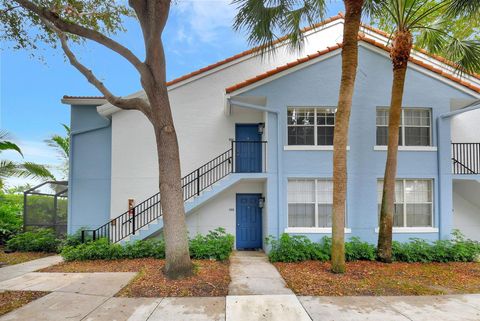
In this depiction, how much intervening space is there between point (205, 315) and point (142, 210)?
20.9 feet

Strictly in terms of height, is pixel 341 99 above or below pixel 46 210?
above

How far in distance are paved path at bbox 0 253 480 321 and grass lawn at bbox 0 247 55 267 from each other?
11.1ft

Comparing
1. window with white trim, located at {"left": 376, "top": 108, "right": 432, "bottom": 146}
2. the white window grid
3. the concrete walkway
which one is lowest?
the concrete walkway

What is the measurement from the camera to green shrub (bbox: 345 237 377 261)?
8.47 meters

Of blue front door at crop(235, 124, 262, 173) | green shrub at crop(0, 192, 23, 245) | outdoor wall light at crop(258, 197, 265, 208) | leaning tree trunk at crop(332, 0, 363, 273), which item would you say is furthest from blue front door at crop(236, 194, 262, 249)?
green shrub at crop(0, 192, 23, 245)

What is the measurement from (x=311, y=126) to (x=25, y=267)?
1040 centimetres

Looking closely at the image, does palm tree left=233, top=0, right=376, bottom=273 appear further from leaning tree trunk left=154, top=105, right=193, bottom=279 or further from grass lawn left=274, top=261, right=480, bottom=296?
leaning tree trunk left=154, top=105, right=193, bottom=279

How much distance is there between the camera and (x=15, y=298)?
5766 millimetres

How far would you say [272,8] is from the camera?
8.01 m

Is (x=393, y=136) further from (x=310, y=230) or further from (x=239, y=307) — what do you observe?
(x=239, y=307)

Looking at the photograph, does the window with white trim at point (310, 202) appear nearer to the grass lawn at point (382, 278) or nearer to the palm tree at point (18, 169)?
the grass lawn at point (382, 278)

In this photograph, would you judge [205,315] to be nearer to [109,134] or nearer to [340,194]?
[340,194]

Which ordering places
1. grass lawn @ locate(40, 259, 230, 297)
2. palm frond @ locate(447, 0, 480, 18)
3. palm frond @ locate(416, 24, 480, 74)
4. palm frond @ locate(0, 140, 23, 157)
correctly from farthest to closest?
palm frond @ locate(0, 140, 23, 157)
palm frond @ locate(416, 24, 480, 74)
palm frond @ locate(447, 0, 480, 18)
grass lawn @ locate(40, 259, 230, 297)

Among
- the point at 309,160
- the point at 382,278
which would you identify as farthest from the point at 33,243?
the point at 382,278
